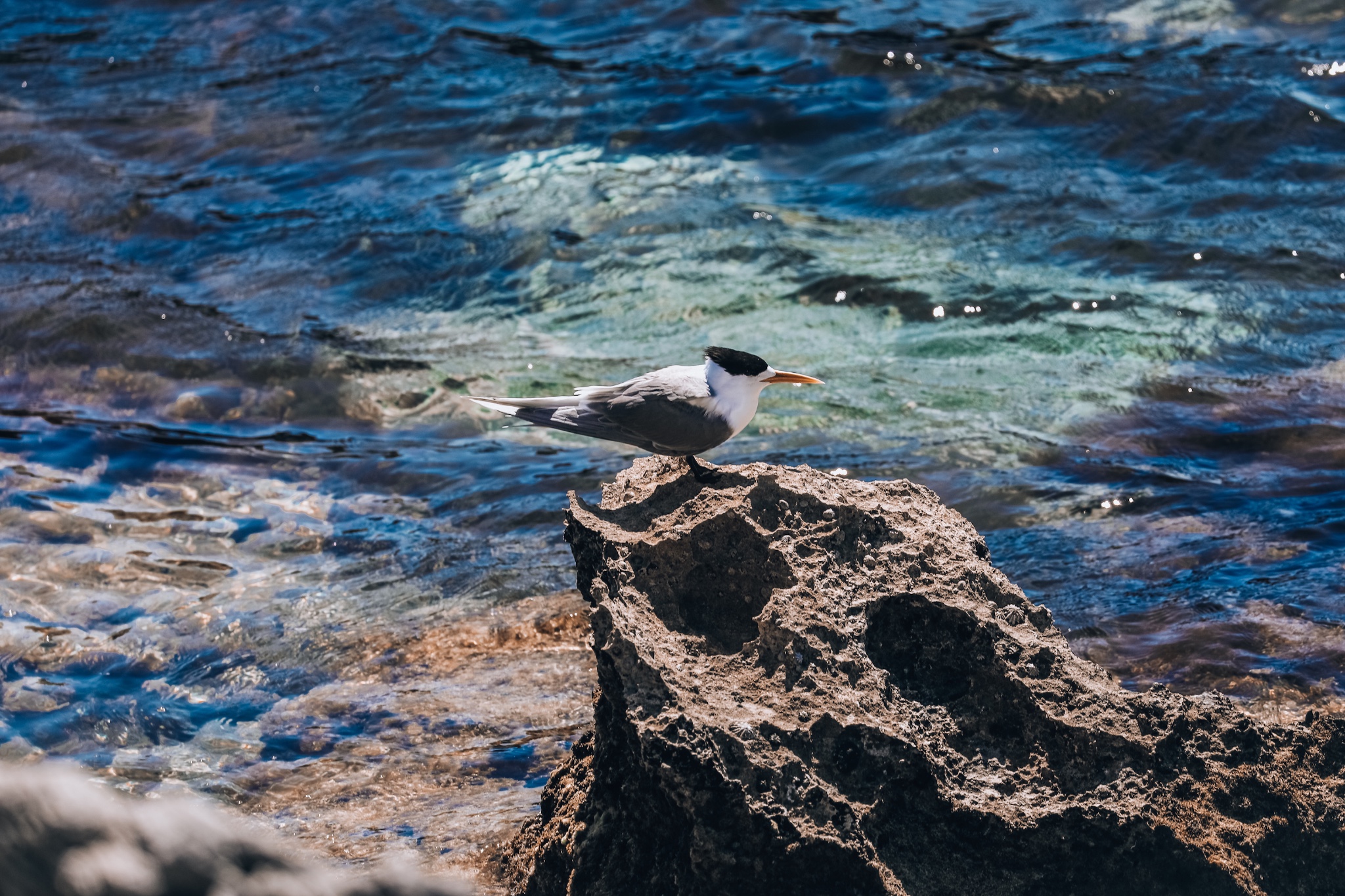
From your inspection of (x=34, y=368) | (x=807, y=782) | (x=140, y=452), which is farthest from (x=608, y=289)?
(x=807, y=782)

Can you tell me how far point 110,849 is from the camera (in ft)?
4.39

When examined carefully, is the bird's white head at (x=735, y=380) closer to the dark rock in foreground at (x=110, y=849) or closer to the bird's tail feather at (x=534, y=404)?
the bird's tail feather at (x=534, y=404)

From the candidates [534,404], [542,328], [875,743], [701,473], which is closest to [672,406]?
[701,473]

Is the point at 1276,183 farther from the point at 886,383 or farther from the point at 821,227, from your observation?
the point at 886,383

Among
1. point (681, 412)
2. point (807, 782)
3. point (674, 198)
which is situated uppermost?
point (681, 412)

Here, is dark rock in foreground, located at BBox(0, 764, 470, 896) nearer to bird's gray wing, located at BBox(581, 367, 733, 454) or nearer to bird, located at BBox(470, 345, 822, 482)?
bird, located at BBox(470, 345, 822, 482)

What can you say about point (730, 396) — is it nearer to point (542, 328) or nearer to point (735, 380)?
point (735, 380)

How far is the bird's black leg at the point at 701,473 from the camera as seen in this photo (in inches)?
154

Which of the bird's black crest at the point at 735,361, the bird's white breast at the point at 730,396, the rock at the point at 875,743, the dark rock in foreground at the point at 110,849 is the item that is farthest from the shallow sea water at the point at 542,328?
the dark rock in foreground at the point at 110,849

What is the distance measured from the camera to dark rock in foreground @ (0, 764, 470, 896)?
133cm

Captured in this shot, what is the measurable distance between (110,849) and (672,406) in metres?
3.03

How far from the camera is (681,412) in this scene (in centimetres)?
423

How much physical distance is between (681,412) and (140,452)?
5.35m

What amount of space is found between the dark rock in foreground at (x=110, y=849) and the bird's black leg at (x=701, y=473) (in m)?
2.58
